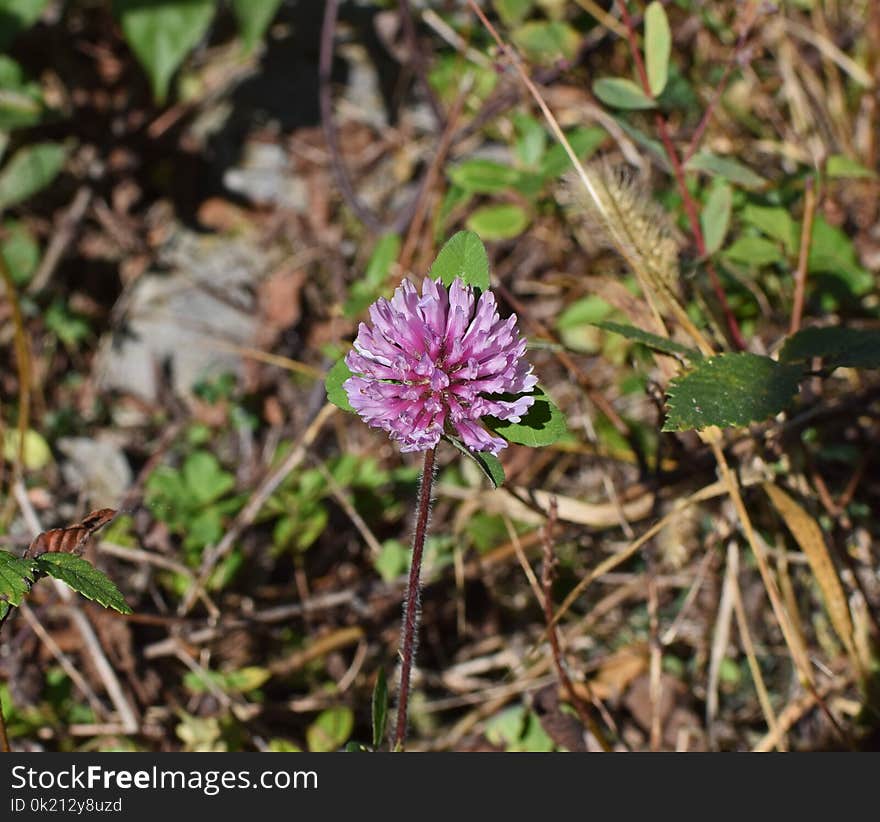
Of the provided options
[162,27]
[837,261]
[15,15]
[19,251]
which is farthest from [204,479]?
[837,261]

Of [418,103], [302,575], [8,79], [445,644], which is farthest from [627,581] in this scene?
[8,79]

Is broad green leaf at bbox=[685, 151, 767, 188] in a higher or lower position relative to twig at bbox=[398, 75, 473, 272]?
lower

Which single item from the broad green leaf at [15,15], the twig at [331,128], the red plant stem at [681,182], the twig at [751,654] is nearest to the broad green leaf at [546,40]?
the twig at [331,128]

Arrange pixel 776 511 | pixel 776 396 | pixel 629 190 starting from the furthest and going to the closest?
pixel 776 511 → pixel 629 190 → pixel 776 396

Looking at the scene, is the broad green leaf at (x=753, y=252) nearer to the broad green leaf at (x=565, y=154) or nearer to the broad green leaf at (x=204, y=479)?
the broad green leaf at (x=565, y=154)

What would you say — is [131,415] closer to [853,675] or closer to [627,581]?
[627,581]

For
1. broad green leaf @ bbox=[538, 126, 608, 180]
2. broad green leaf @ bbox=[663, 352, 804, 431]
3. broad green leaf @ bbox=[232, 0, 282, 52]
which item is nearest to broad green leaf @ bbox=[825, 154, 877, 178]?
broad green leaf @ bbox=[538, 126, 608, 180]

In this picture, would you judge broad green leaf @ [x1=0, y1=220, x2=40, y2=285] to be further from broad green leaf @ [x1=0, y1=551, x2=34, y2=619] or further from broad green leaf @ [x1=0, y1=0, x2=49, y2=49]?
broad green leaf @ [x1=0, y1=551, x2=34, y2=619]
